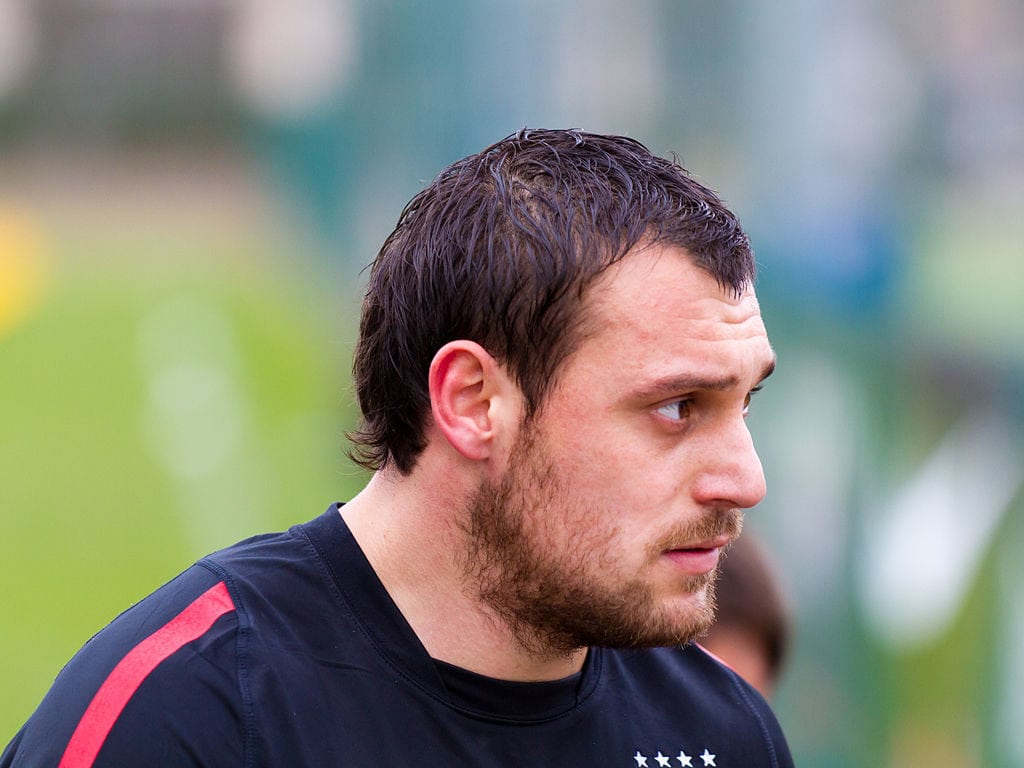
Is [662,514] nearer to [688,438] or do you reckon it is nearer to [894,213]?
[688,438]

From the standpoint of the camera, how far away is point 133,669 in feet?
7.06

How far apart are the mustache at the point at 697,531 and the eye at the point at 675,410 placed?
0.52 feet

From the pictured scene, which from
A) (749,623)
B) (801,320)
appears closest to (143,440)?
(801,320)

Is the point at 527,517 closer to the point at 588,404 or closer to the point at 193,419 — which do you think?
the point at 588,404

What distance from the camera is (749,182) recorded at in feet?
20.3

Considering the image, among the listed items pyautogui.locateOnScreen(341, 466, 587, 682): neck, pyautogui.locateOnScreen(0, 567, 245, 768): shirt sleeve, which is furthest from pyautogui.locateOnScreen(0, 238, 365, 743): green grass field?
pyautogui.locateOnScreen(0, 567, 245, 768): shirt sleeve

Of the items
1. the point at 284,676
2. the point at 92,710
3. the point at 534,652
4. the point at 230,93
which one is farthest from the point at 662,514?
the point at 230,93

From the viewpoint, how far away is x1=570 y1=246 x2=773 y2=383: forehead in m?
2.34

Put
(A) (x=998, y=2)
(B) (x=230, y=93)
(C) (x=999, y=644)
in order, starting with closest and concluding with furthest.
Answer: (C) (x=999, y=644) < (A) (x=998, y=2) < (B) (x=230, y=93)

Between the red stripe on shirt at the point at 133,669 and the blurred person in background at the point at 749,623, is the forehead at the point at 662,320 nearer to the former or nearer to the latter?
the red stripe on shirt at the point at 133,669

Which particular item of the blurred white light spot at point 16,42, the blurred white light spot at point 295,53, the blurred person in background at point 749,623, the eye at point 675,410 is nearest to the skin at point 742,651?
the blurred person in background at point 749,623

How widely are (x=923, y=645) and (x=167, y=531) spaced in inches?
242

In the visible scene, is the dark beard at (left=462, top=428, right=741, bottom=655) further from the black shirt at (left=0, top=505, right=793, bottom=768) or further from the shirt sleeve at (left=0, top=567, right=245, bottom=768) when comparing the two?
the shirt sleeve at (left=0, top=567, right=245, bottom=768)

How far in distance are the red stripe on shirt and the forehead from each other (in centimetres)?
68
